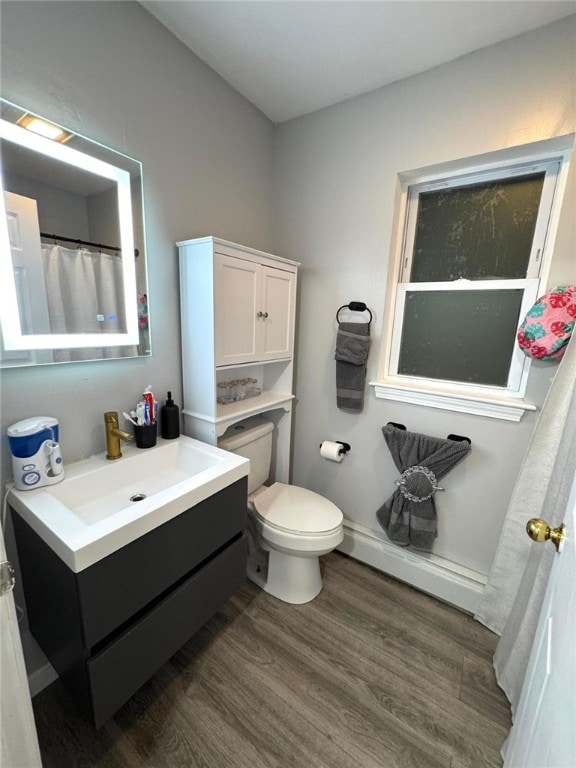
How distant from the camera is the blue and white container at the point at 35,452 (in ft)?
3.18

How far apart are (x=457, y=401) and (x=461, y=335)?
341mm

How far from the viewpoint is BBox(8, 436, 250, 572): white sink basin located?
0.82 m

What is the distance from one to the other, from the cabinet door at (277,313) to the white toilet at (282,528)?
46cm

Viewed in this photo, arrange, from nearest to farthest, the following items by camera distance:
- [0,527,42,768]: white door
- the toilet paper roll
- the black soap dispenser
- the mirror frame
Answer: [0,527,42,768]: white door
the mirror frame
the black soap dispenser
the toilet paper roll

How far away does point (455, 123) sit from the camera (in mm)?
1360

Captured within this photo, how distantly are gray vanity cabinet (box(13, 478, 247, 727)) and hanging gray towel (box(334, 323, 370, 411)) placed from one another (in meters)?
0.83

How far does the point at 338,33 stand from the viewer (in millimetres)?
1232

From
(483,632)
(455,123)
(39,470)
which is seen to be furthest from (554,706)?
(455,123)

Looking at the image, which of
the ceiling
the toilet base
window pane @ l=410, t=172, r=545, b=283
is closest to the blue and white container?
the toilet base

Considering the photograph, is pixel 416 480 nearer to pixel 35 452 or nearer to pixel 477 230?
pixel 477 230

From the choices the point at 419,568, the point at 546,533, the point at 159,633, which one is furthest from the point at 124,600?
the point at 419,568

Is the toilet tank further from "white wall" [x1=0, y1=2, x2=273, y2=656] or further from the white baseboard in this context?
the white baseboard

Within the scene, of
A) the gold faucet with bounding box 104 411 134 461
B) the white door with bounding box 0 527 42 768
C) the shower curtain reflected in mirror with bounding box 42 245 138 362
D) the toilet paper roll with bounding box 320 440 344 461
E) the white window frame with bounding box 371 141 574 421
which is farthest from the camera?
the toilet paper roll with bounding box 320 440 344 461

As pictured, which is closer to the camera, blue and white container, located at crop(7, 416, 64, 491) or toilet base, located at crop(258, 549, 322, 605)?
blue and white container, located at crop(7, 416, 64, 491)
